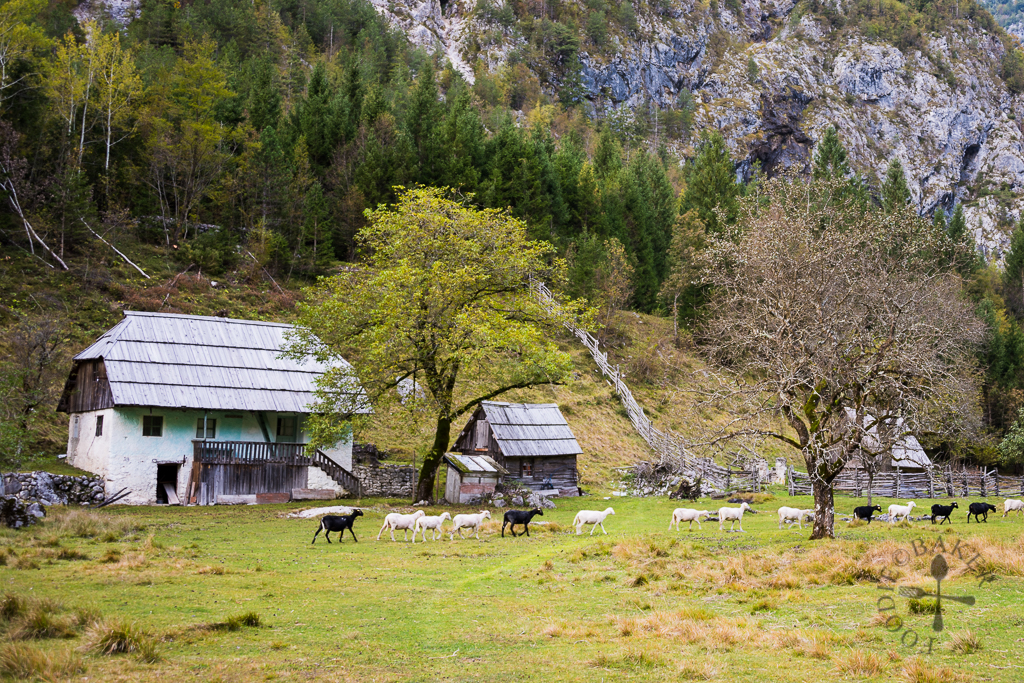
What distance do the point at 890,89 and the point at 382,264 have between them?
185738 mm

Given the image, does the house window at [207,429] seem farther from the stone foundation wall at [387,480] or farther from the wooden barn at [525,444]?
the wooden barn at [525,444]

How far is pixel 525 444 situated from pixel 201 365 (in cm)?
1575

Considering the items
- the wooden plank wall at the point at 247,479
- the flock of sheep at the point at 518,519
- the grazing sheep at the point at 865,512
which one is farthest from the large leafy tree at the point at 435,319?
the grazing sheep at the point at 865,512

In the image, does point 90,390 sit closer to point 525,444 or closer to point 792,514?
point 525,444

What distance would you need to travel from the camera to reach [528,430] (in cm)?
4131

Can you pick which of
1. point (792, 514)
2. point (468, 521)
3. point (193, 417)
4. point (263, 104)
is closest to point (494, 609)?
point (468, 521)

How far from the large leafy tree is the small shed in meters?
1.95

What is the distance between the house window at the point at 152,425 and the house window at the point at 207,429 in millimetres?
1471

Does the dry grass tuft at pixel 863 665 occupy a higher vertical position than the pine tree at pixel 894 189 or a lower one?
lower

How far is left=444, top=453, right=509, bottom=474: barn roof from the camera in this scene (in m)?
36.1

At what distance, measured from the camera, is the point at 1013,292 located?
82750 mm

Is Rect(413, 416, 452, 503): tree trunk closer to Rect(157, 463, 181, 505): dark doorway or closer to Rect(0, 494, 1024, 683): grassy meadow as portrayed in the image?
Rect(157, 463, 181, 505): dark doorway

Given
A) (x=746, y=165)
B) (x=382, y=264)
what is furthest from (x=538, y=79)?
(x=382, y=264)

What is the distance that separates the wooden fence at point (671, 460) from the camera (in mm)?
44719
